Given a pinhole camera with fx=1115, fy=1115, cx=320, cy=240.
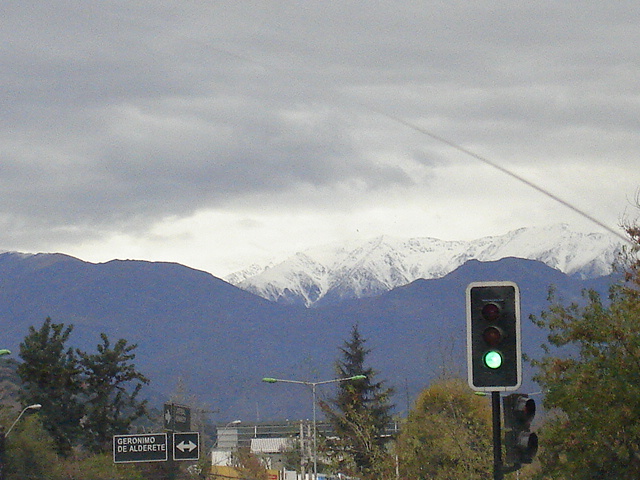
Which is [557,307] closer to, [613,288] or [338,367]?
[613,288]

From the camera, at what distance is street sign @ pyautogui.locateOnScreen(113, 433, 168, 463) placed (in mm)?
44578

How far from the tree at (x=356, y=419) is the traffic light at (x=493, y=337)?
33.6m

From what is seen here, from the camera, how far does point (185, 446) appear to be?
42.7m

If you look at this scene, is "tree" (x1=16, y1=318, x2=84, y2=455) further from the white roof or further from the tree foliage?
the white roof

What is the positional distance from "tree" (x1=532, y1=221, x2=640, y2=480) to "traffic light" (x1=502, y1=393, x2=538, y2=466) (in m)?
9.95

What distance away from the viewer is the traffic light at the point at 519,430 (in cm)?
1497

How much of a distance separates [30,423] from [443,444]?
123ft

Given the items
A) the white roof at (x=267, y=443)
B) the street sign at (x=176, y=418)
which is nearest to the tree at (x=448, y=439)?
the street sign at (x=176, y=418)

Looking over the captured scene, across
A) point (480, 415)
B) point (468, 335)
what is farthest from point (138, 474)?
point (468, 335)

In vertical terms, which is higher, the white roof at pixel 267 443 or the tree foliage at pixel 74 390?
the tree foliage at pixel 74 390

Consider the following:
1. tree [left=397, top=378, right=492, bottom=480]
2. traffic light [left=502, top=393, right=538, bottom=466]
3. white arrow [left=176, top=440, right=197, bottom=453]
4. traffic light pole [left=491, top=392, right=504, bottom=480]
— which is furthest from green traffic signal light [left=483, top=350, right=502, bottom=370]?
white arrow [left=176, top=440, right=197, bottom=453]

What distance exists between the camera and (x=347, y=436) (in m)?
77.6

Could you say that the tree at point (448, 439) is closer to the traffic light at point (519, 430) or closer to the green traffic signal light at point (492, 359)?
the traffic light at point (519, 430)

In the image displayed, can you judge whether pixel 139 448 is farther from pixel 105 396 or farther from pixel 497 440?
pixel 105 396
